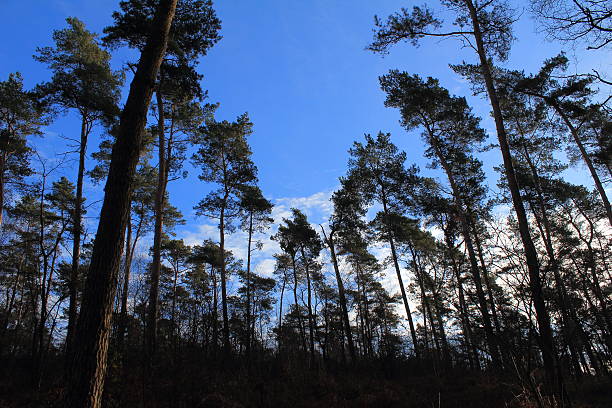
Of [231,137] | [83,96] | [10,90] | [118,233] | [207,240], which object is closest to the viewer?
[118,233]

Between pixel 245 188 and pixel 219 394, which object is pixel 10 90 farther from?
pixel 219 394

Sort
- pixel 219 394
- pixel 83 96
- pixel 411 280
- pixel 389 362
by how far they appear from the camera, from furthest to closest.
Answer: pixel 411 280 → pixel 389 362 → pixel 83 96 → pixel 219 394

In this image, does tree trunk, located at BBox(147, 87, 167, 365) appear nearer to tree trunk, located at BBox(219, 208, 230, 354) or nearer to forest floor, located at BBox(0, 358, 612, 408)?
forest floor, located at BBox(0, 358, 612, 408)

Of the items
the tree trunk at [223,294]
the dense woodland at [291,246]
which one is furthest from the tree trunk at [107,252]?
the tree trunk at [223,294]

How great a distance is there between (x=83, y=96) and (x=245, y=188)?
7606mm

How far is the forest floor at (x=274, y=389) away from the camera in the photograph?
650cm

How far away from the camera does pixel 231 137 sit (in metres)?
15.7

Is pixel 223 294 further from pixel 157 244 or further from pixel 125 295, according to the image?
pixel 157 244

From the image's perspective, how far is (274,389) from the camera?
9156 mm

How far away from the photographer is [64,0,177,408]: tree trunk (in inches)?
99.4

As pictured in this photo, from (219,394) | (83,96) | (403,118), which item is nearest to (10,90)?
(83,96)

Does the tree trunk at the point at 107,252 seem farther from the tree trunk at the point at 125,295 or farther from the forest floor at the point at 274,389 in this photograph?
the forest floor at the point at 274,389

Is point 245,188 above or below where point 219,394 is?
above

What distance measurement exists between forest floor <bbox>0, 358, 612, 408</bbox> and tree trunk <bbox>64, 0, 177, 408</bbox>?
3698 millimetres
